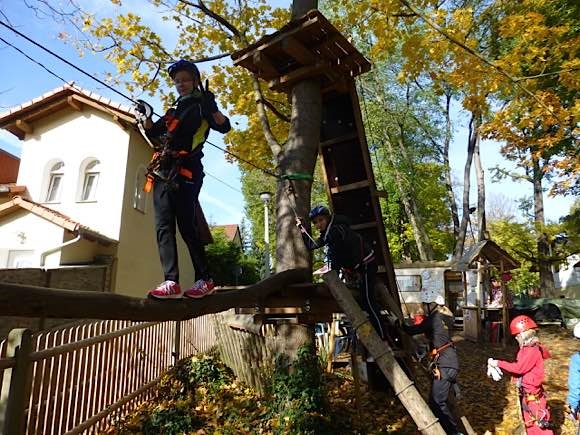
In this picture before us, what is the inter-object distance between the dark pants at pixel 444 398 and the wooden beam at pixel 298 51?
14.9ft

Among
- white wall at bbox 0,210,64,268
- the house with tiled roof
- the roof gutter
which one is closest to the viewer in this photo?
the roof gutter

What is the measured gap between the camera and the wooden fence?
14.4 ft

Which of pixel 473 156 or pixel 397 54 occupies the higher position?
pixel 397 54

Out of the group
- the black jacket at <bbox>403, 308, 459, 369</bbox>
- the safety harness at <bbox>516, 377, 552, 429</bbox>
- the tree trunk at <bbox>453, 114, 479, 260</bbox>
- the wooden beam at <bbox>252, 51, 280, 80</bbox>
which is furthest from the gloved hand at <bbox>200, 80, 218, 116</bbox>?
the tree trunk at <bbox>453, 114, 479, 260</bbox>

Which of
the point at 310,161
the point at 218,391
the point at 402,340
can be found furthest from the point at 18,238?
the point at 402,340

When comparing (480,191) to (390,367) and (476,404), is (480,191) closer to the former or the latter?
(476,404)

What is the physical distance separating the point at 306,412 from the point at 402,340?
1.67 meters

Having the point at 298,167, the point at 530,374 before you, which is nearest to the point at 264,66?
the point at 298,167

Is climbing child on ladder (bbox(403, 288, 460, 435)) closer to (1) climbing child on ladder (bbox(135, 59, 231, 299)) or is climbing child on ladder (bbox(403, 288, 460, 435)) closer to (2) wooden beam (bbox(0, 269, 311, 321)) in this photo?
(2) wooden beam (bbox(0, 269, 311, 321))

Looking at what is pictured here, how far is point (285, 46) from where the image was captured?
18.5 feet

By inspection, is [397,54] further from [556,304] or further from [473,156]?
[556,304]

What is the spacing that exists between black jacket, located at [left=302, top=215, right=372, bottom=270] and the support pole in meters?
1.11

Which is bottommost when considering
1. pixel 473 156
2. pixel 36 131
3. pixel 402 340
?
pixel 402 340

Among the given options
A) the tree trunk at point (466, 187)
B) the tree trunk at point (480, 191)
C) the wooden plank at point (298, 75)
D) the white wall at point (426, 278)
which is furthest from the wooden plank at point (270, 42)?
the tree trunk at point (480, 191)
